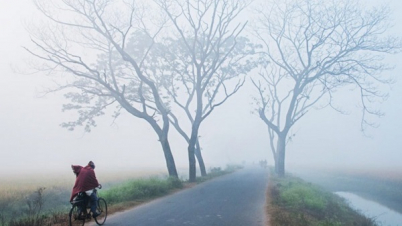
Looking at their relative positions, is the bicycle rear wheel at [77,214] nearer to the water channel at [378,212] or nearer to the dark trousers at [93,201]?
the dark trousers at [93,201]

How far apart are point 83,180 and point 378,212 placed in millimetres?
16259

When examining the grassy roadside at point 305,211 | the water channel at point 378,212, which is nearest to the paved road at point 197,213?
the grassy roadside at point 305,211

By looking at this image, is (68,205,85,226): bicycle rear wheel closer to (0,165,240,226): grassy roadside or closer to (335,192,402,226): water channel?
(0,165,240,226): grassy roadside

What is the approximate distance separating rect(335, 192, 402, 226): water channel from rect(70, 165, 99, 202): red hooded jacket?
1177cm

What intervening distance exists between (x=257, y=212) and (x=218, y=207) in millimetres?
1624

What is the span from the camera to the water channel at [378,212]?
16.0 m

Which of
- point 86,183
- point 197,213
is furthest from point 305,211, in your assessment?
point 86,183

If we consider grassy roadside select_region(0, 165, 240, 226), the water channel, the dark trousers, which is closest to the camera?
the dark trousers

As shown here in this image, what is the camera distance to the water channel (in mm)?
15969

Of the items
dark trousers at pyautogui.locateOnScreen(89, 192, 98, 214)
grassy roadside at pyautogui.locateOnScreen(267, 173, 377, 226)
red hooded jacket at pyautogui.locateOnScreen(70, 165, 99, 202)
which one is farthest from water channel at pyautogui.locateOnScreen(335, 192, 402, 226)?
red hooded jacket at pyautogui.locateOnScreen(70, 165, 99, 202)

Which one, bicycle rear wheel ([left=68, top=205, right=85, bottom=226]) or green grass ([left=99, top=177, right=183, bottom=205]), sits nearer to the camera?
bicycle rear wheel ([left=68, top=205, right=85, bottom=226])

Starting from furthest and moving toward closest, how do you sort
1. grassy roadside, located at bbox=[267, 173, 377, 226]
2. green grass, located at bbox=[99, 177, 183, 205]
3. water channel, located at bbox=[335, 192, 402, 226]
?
water channel, located at bbox=[335, 192, 402, 226]
green grass, located at bbox=[99, 177, 183, 205]
grassy roadside, located at bbox=[267, 173, 377, 226]

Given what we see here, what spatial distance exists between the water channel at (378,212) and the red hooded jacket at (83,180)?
11.8 metres

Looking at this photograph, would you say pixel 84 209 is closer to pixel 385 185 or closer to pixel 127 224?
pixel 127 224
